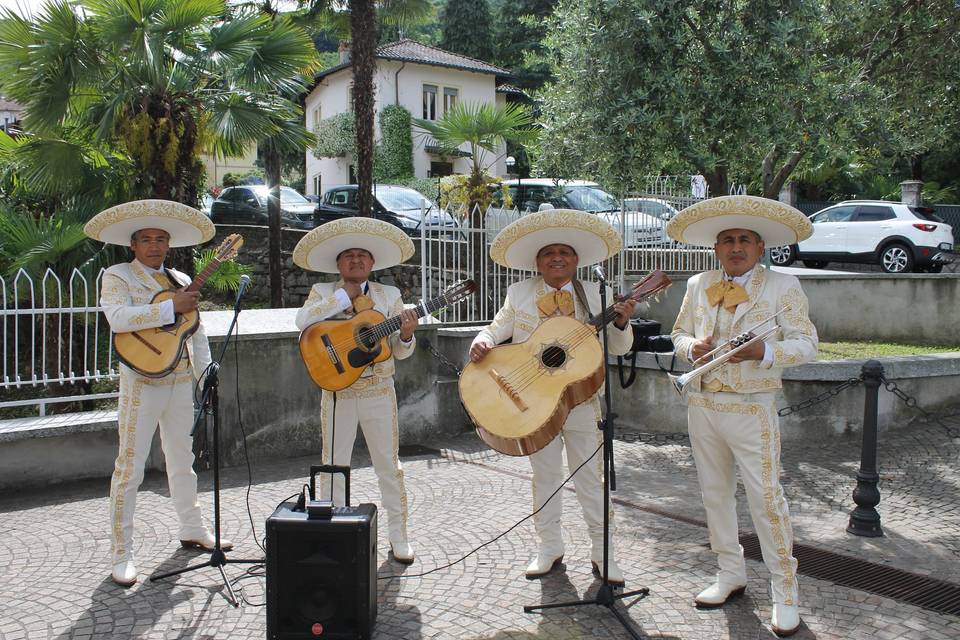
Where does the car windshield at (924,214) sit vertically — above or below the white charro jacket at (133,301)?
above

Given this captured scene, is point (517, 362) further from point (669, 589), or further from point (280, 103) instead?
point (280, 103)

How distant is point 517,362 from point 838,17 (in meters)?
5.90

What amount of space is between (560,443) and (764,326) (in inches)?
50.9

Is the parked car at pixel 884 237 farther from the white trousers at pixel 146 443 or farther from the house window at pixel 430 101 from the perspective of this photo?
the house window at pixel 430 101

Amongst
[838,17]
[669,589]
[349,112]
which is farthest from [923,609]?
[349,112]

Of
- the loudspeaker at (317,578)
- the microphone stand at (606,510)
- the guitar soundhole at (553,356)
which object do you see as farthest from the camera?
the guitar soundhole at (553,356)

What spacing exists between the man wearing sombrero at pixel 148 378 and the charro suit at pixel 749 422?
296 cm

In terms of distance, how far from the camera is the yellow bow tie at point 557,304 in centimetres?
429

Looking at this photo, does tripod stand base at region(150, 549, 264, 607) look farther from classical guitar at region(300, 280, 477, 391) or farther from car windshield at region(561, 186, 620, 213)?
car windshield at region(561, 186, 620, 213)

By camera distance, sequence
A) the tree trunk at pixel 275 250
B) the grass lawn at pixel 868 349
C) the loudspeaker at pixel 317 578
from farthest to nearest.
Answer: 1. the tree trunk at pixel 275 250
2. the grass lawn at pixel 868 349
3. the loudspeaker at pixel 317 578

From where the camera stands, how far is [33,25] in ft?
28.3

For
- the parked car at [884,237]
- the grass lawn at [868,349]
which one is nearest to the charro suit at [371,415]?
the grass lawn at [868,349]

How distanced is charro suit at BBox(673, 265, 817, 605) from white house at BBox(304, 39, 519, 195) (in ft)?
87.9

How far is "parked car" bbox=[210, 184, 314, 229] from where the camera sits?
18.9 meters
